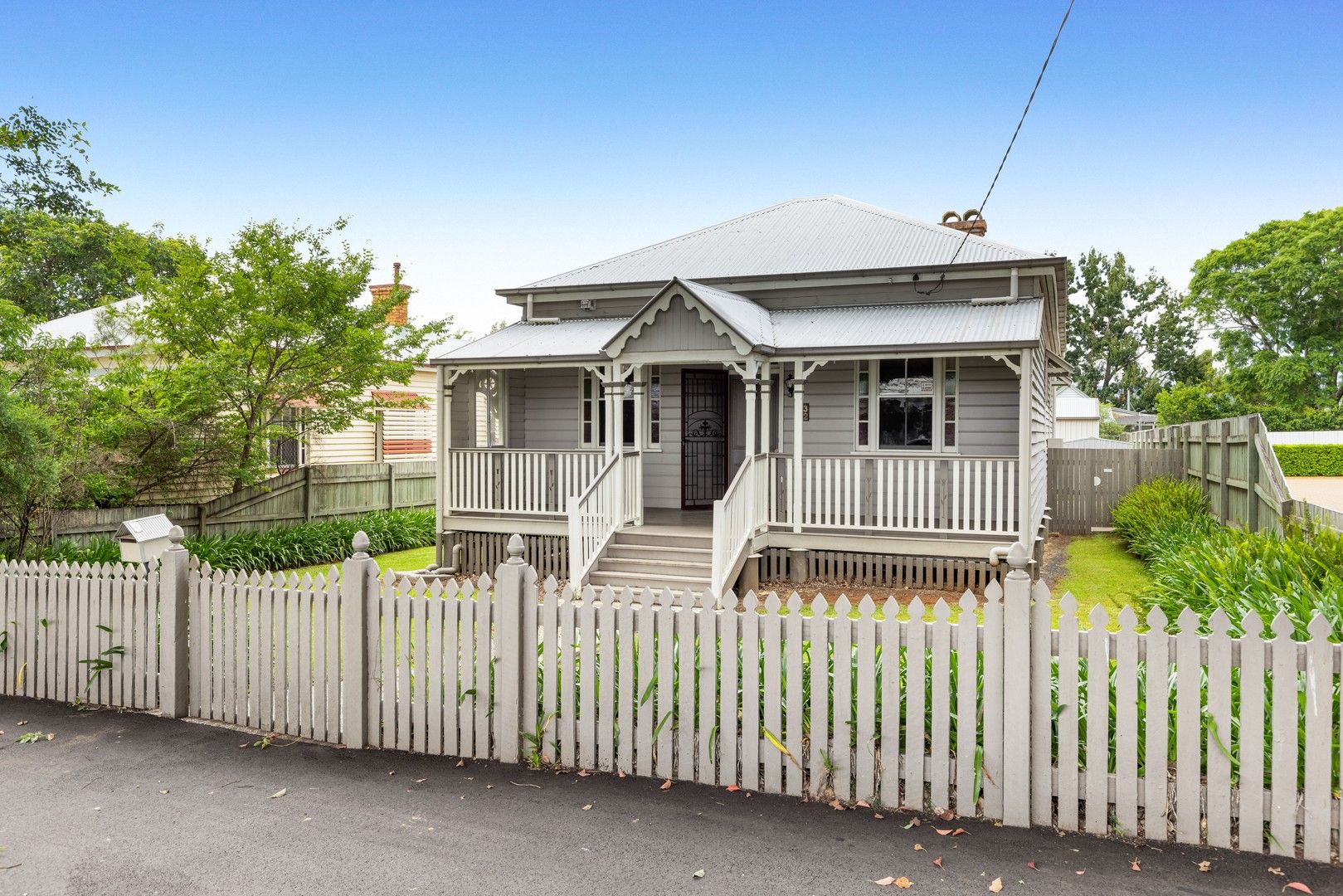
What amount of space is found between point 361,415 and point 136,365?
4.39 meters

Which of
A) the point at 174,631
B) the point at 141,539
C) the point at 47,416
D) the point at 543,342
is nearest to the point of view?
the point at 174,631

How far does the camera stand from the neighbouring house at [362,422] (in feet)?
58.0

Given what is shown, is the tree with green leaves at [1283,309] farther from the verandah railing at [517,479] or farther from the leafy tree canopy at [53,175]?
the leafy tree canopy at [53,175]

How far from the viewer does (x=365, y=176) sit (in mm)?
24312

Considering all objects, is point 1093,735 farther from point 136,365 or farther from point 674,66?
point 674,66

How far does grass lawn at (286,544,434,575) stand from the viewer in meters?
14.4

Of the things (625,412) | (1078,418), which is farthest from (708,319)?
(1078,418)

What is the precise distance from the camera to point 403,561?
50.8 ft

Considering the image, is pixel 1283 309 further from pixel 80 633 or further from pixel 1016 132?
pixel 80 633

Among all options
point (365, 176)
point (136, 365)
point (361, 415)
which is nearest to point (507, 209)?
point (365, 176)

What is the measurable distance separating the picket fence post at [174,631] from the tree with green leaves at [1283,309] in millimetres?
46484

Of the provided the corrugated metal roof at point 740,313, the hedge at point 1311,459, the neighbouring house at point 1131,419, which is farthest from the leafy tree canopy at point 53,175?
the neighbouring house at point 1131,419

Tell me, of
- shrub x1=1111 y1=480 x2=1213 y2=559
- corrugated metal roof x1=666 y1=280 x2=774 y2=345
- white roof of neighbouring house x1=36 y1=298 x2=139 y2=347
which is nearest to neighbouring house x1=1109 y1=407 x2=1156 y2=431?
shrub x1=1111 y1=480 x2=1213 y2=559

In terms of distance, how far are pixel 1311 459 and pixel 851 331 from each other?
27180 mm
